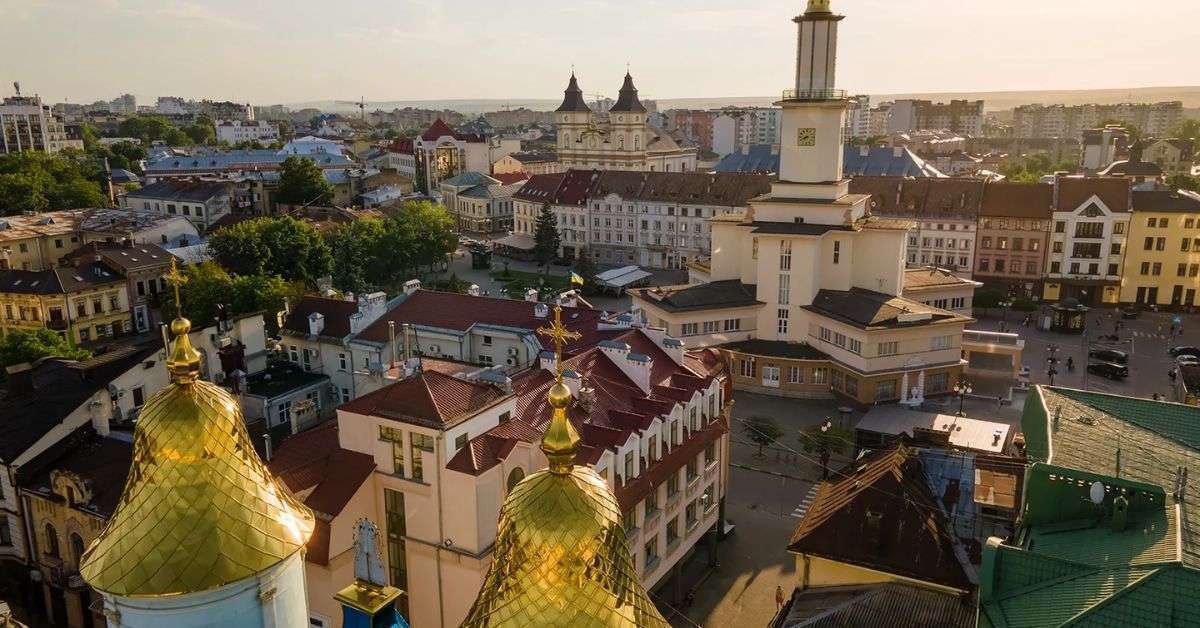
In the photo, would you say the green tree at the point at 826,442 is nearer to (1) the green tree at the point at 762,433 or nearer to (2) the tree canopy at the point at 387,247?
(1) the green tree at the point at 762,433

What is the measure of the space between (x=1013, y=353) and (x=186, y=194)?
78.1 m

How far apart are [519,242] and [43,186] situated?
53.7m

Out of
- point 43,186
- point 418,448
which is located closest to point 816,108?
point 418,448

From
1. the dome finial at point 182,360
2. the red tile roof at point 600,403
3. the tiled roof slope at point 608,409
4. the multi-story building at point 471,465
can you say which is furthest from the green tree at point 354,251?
the dome finial at point 182,360

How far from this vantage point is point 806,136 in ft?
172

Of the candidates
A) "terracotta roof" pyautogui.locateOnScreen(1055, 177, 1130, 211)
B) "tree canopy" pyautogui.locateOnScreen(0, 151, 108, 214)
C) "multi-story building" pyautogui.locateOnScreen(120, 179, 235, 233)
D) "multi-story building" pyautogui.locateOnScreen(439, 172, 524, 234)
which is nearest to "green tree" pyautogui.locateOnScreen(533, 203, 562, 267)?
"multi-story building" pyautogui.locateOnScreen(439, 172, 524, 234)

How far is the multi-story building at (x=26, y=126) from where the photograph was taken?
144 meters

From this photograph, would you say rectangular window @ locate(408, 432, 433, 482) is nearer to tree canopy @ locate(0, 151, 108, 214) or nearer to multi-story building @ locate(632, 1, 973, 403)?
multi-story building @ locate(632, 1, 973, 403)

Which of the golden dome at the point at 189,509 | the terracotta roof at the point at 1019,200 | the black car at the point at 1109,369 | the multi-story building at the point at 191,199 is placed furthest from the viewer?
the multi-story building at the point at 191,199

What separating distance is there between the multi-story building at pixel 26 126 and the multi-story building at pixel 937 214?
13863 centimetres

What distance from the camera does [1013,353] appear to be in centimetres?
4984

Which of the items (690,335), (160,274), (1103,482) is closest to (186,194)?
(160,274)

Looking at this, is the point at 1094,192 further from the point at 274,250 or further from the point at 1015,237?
the point at 274,250

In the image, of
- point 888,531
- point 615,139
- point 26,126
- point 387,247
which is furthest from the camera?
point 26,126
